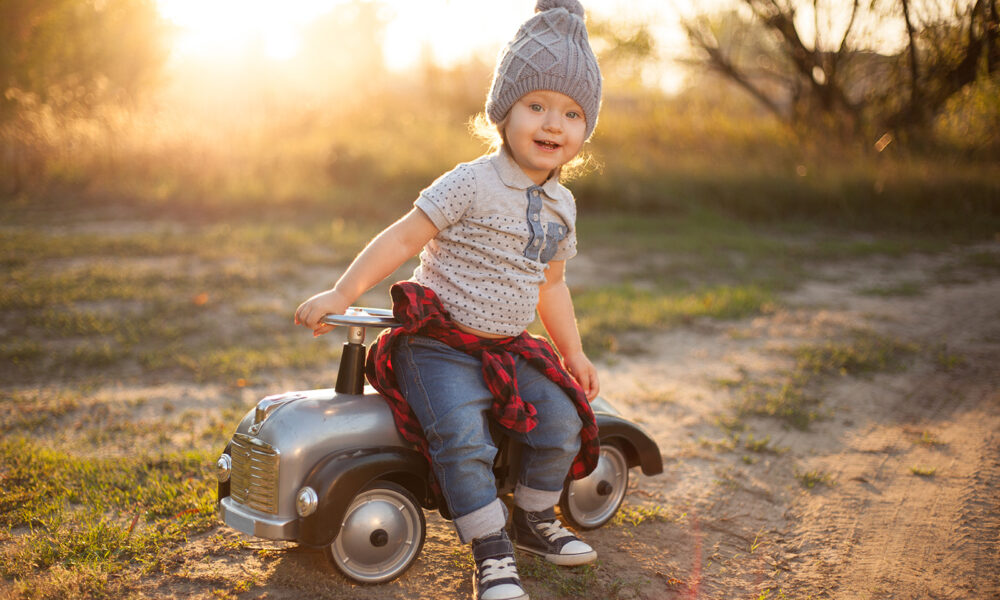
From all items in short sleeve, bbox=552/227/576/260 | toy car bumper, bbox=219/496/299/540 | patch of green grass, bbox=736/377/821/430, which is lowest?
patch of green grass, bbox=736/377/821/430

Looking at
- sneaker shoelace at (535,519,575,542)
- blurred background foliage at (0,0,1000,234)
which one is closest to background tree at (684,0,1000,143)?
blurred background foliage at (0,0,1000,234)

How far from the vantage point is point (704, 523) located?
2811 mm

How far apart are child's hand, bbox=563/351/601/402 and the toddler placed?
0.18 meters

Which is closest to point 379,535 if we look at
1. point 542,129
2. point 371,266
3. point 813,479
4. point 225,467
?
point 225,467

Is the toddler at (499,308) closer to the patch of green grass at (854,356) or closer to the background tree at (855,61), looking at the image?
the patch of green grass at (854,356)

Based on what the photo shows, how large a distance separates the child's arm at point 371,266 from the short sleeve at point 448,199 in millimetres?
35

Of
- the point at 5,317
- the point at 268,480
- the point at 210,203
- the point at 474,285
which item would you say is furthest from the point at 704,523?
the point at 210,203

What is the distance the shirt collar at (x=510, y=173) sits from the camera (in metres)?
2.44

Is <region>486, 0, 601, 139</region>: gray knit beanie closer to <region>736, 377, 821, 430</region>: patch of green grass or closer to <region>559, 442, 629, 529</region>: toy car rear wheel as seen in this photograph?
<region>559, 442, 629, 529</region>: toy car rear wheel

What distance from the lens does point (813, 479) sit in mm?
3127

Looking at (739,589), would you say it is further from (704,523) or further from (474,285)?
(474,285)

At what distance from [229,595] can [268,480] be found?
0.35 meters

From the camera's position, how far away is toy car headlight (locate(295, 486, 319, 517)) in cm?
209

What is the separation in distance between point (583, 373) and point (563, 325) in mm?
180
